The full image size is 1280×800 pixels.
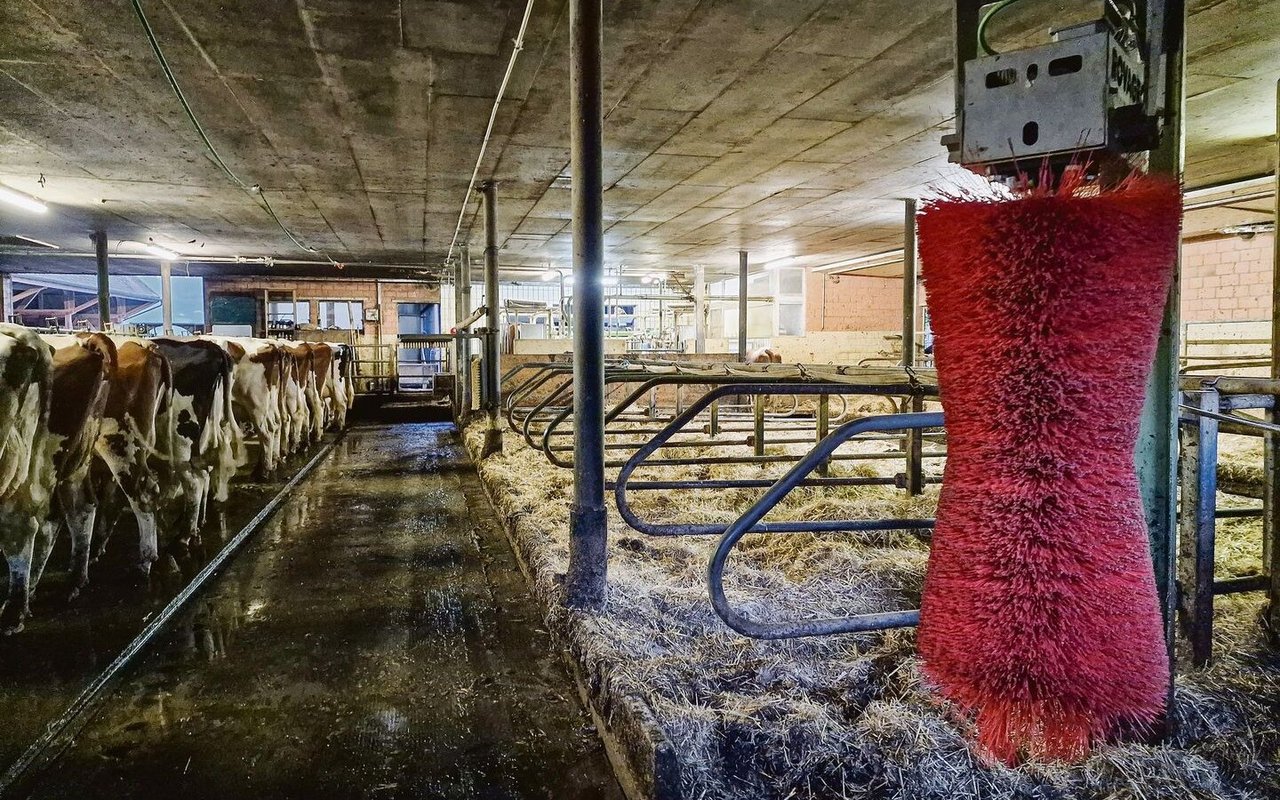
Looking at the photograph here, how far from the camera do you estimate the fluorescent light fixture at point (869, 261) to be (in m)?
14.5

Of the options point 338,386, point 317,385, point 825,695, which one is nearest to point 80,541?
point 825,695

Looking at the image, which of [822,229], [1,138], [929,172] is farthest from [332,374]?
[929,172]

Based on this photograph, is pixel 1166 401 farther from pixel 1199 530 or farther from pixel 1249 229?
pixel 1249 229

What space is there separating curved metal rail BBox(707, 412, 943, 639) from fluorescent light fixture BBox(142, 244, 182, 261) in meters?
15.5

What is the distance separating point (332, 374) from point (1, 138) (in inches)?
210

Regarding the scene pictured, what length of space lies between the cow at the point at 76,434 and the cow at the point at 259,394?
9.40ft

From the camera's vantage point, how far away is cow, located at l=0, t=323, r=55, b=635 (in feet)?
10.6

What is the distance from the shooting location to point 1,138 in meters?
6.96

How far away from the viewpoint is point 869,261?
607 inches

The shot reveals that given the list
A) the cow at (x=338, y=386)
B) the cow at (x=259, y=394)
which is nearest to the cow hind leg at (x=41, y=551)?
the cow at (x=259, y=394)

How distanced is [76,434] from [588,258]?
2839 millimetres

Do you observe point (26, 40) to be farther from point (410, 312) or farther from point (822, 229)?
point (410, 312)

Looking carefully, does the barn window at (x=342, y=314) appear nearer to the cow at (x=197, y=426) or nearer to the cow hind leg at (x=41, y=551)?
the cow at (x=197, y=426)

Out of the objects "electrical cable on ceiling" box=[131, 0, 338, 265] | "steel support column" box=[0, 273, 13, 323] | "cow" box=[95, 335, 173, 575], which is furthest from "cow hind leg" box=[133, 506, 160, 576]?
"steel support column" box=[0, 273, 13, 323]
